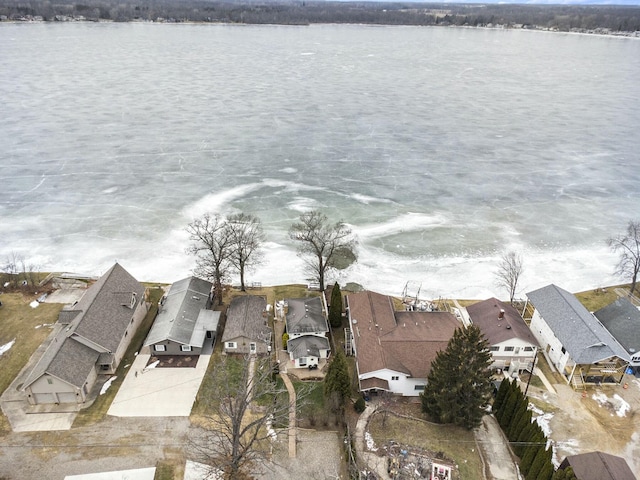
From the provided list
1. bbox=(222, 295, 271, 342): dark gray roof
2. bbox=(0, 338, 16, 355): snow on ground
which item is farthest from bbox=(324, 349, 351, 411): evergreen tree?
bbox=(0, 338, 16, 355): snow on ground

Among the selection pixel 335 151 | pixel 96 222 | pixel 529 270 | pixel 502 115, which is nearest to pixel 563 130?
pixel 502 115

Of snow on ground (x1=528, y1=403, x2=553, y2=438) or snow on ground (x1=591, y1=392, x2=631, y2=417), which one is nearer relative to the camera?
snow on ground (x1=528, y1=403, x2=553, y2=438)

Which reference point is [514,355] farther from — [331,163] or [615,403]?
[331,163]

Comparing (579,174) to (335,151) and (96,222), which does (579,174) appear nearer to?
(335,151)

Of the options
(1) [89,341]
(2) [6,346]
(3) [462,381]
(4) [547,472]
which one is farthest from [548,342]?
(2) [6,346]

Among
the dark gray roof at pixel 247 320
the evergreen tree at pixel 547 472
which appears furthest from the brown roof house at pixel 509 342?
the dark gray roof at pixel 247 320

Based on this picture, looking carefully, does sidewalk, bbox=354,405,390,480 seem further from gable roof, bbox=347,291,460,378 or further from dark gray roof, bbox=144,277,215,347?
dark gray roof, bbox=144,277,215,347
